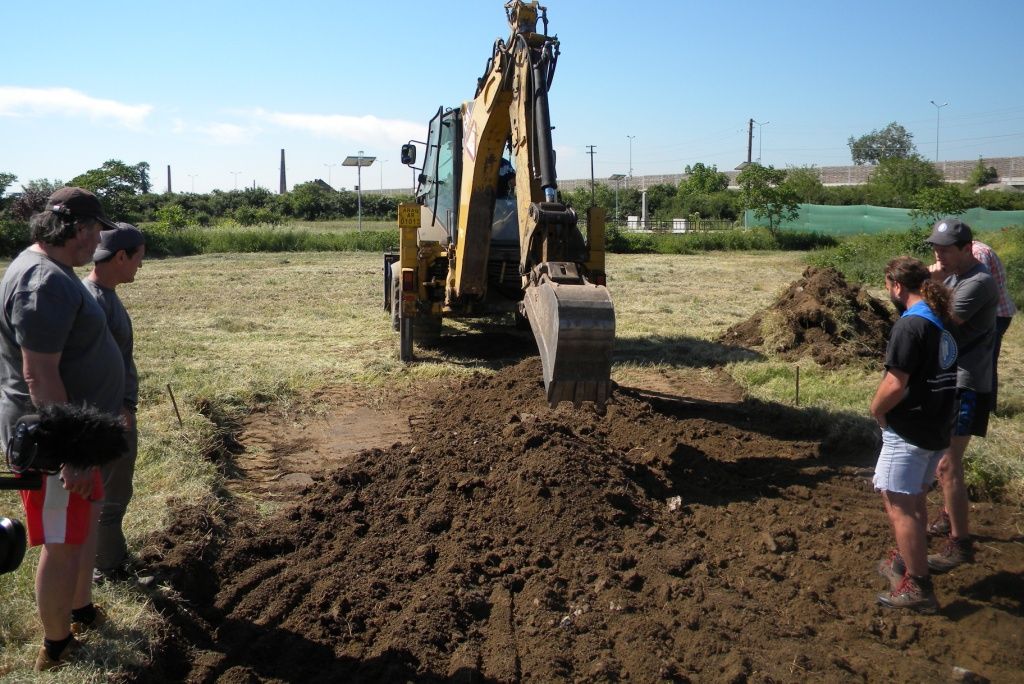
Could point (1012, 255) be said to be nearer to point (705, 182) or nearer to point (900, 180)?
point (900, 180)

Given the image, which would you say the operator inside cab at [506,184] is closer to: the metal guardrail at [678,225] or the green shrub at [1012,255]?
the green shrub at [1012,255]

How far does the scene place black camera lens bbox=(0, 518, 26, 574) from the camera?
2.36 m

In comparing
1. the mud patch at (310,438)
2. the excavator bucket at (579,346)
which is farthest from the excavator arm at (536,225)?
the mud patch at (310,438)

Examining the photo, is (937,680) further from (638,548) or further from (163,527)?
(163,527)

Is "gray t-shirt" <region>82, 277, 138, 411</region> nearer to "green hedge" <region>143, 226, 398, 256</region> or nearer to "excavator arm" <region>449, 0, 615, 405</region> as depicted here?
"excavator arm" <region>449, 0, 615, 405</region>

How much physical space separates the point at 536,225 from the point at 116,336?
12.6 feet

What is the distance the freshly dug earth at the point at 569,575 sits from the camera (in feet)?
11.5

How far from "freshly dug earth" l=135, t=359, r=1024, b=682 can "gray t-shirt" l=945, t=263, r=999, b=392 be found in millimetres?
955

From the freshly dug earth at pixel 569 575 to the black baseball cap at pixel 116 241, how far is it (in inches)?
65.0

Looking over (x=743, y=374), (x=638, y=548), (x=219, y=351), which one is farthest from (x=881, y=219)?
(x=638, y=548)

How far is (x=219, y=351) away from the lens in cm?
1046

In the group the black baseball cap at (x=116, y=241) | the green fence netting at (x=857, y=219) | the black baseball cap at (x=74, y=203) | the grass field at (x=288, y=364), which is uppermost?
the green fence netting at (x=857, y=219)

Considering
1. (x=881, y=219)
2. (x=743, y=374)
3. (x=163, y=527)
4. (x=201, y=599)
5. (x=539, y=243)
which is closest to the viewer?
(x=201, y=599)

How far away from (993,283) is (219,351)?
28.9 ft
